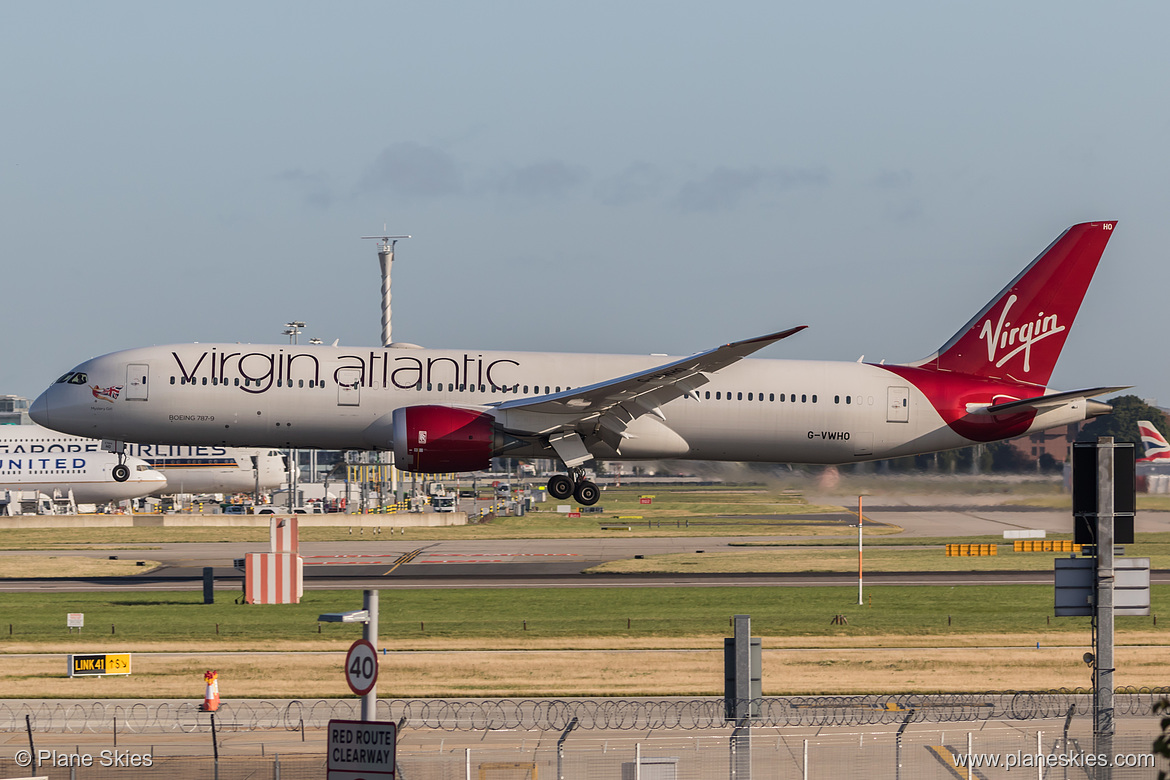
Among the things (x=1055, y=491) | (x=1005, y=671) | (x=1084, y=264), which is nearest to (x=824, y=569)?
(x=1055, y=491)

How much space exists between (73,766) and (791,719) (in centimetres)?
1431

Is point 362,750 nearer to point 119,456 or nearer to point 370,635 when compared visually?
point 370,635

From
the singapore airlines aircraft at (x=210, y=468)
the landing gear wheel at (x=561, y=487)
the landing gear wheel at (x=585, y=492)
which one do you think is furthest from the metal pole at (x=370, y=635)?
the singapore airlines aircraft at (x=210, y=468)

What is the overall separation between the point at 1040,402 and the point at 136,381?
3182 centimetres

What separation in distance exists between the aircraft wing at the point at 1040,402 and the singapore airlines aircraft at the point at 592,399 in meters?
0.07

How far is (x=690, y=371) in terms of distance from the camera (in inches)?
1610

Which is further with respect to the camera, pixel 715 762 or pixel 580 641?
pixel 580 641

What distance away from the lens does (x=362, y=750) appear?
1442 centimetres

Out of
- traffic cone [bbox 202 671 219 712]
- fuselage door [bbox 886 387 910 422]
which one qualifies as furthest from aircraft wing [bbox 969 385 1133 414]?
traffic cone [bbox 202 671 219 712]

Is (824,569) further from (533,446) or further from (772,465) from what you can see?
(533,446)

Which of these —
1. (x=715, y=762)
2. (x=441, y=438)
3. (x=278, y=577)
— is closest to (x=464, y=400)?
(x=441, y=438)

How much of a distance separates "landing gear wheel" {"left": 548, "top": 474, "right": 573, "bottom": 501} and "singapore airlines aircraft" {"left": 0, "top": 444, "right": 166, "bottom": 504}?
67.7 metres

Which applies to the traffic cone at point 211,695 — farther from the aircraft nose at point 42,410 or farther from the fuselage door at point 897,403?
the fuselage door at point 897,403

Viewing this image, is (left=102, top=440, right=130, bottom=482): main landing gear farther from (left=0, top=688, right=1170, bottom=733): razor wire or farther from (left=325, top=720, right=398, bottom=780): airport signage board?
(left=325, top=720, right=398, bottom=780): airport signage board
